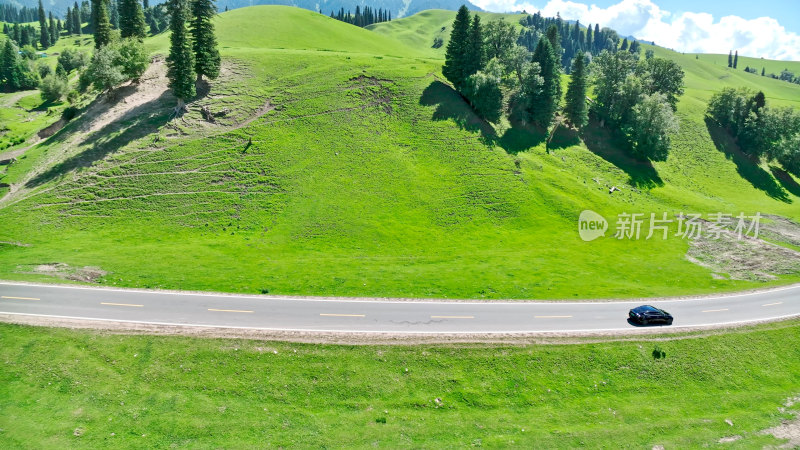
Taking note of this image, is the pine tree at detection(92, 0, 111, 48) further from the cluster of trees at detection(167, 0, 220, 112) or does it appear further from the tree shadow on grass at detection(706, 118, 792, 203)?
the tree shadow on grass at detection(706, 118, 792, 203)

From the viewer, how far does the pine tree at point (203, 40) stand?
68.3 metres

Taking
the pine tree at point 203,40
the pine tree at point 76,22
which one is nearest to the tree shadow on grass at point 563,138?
the pine tree at point 203,40

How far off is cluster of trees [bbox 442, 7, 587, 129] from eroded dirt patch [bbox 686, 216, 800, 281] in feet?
119

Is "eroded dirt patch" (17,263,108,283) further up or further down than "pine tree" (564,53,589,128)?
further down

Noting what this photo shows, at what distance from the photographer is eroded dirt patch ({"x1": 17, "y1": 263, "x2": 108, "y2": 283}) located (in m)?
39.0

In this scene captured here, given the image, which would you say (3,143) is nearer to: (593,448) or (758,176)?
(593,448)

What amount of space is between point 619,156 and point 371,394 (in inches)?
3114

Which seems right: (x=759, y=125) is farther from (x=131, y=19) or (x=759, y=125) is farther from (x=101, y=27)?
(x=101, y=27)

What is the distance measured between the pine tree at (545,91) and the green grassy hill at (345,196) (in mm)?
4615

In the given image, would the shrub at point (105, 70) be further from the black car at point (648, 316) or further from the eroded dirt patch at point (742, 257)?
the eroded dirt patch at point (742, 257)

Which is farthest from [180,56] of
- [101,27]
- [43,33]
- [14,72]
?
[43,33]

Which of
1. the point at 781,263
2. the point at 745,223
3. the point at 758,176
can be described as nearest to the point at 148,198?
the point at 781,263

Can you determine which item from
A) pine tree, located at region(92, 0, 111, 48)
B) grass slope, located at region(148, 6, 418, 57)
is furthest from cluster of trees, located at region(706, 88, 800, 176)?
pine tree, located at region(92, 0, 111, 48)

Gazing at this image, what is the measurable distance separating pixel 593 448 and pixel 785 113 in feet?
381
